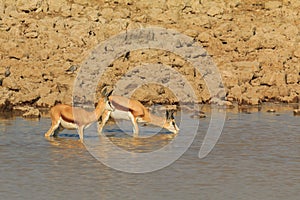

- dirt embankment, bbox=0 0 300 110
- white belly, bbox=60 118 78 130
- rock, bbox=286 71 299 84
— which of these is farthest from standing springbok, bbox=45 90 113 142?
rock, bbox=286 71 299 84

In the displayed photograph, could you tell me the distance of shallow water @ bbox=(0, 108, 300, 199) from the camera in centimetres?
1432

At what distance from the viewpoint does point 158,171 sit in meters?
16.6

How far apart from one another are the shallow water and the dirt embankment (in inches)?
292

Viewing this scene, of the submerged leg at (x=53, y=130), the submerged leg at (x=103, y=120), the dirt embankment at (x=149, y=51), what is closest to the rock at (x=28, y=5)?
the dirt embankment at (x=149, y=51)

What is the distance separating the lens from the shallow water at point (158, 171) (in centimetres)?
1432

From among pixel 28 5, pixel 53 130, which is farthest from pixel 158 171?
pixel 28 5

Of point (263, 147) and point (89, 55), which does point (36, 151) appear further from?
point (89, 55)

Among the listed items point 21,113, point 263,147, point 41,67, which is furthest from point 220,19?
point 263,147

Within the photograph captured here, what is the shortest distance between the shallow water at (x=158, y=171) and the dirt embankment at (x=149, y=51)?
7415 millimetres

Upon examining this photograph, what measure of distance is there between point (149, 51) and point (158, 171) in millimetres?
18567

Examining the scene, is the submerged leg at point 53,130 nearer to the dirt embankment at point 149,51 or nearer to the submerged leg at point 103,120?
the submerged leg at point 103,120

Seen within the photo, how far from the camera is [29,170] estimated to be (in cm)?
1652

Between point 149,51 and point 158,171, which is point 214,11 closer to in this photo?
point 149,51

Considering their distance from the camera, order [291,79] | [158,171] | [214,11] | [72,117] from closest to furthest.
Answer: [158,171] → [72,117] → [291,79] → [214,11]
